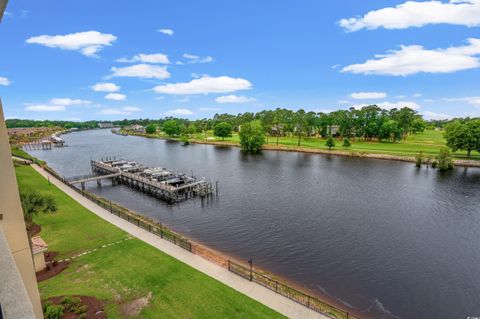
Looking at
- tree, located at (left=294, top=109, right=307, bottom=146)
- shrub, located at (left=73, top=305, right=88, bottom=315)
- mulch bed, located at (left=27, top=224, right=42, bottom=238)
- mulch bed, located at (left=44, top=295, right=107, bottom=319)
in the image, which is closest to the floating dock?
mulch bed, located at (left=27, top=224, right=42, bottom=238)

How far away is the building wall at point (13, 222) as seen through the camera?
20.2 ft

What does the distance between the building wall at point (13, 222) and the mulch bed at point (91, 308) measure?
10.5 meters

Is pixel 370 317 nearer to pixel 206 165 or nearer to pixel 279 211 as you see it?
pixel 279 211

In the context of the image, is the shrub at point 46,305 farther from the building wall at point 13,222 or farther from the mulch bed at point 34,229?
the mulch bed at point 34,229

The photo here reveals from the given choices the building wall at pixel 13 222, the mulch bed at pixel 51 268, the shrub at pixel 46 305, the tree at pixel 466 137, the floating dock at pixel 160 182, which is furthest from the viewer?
the tree at pixel 466 137

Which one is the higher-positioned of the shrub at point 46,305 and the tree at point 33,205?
the tree at point 33,205

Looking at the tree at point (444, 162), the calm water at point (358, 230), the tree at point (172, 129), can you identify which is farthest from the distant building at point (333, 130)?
the tree at point (172, 129)

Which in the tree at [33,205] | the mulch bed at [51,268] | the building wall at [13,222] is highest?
the building wall at [13,222]

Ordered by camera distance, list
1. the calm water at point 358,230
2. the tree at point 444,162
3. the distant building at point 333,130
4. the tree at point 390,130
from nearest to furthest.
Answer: the calm water at point 358,230
the tree at point 444,162
the tree at point 390,130
the distant building at point 333,130

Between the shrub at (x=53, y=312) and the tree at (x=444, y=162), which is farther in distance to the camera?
the tree at (x=444, y=162)

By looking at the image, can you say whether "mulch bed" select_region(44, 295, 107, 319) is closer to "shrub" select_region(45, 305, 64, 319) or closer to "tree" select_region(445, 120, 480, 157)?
"shrub" select_region(45, 305, 64, 319)

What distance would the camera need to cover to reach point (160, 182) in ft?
152

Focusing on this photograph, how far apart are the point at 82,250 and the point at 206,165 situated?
47.3 meters

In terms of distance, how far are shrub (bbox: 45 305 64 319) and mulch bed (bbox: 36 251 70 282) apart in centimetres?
560
